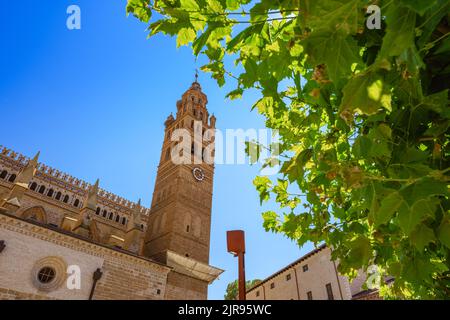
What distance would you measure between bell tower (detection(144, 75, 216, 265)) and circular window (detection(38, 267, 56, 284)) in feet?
32.5

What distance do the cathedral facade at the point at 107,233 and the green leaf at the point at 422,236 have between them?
2060cm

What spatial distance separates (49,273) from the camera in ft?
58.2

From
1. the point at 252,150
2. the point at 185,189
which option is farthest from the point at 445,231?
the point at 185,189

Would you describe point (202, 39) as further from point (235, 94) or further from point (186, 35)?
point (235, 94)

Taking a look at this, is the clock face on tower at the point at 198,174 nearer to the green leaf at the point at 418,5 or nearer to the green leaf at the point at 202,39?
the green leaf at the point at 202,39

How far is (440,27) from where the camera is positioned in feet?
4.87

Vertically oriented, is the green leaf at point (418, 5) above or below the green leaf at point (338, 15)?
below

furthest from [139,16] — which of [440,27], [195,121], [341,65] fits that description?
[195,121]

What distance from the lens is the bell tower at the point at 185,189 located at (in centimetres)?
2838

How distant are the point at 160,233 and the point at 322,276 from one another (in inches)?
658

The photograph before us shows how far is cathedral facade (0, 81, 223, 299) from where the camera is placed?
57.0ft

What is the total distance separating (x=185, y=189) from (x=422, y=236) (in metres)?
30.4

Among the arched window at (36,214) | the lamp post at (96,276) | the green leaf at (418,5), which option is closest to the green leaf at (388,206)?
the green leaf at (418,5)
